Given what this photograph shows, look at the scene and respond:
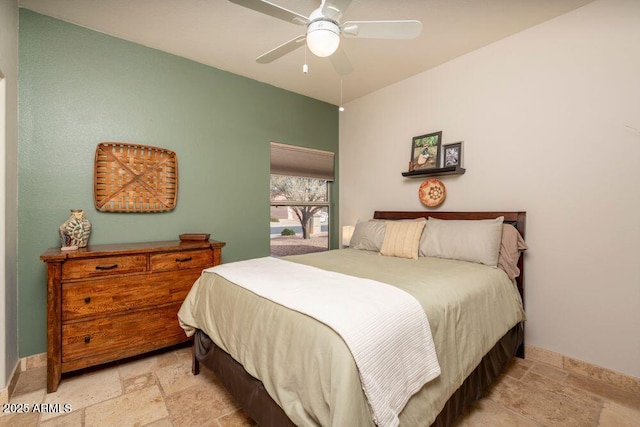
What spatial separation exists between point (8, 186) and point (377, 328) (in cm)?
248

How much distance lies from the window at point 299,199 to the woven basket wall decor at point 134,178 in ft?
3.85

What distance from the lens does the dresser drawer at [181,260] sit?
2.26 meters

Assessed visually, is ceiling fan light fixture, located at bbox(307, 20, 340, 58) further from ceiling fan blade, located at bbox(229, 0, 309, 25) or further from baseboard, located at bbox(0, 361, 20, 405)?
baseboard, located at bbox(0, 361, 20, 405)

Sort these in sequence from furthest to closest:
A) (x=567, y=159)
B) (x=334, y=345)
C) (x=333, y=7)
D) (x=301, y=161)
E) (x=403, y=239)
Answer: (x=301, y=161)
(x=403, y=239)
(x=567, y=159)
(x=333, y=7)
(x=334, y=345)

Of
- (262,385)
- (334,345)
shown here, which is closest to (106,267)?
(262,385)

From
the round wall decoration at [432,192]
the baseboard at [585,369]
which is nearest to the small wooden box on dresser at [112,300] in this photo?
the round wall decoration at [432,192]

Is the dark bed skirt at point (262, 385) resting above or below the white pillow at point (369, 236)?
below

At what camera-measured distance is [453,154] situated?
284 cm

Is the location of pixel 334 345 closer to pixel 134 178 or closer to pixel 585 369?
pixel 585 369

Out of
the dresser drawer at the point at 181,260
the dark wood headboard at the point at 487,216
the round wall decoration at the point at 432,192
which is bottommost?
the dresser drawer at the point at 181,260

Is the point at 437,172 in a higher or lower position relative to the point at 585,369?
higher

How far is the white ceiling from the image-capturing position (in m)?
2.08

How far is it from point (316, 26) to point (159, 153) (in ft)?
6.29

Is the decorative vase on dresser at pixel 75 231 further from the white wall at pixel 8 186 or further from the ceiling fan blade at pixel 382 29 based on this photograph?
the ceiling fan blade at pixel 382 29
